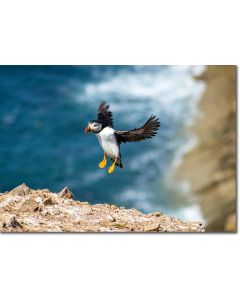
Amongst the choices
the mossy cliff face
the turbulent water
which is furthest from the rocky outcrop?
the mossy cliff face

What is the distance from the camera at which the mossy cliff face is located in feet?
35.6

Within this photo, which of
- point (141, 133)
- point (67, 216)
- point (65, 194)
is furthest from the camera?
point (65, 194)

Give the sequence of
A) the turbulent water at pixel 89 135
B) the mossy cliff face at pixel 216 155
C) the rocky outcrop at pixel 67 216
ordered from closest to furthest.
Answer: the rocky outcrop at pixel 67 216 → the mossy cliff face at pixel 216 155 → the turbulent water at pixel 89 135

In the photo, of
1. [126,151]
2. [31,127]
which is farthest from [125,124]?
[31,127]

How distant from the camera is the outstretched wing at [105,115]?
35.7ft

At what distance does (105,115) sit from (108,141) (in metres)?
0.26

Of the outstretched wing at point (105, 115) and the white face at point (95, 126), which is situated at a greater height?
the outstretched wing at point (105, 115)

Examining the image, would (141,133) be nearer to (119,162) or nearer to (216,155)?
(119,162)

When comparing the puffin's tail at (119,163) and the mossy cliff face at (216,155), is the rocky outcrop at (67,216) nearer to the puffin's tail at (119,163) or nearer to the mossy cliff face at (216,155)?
the mossy cliff face at (216,155)

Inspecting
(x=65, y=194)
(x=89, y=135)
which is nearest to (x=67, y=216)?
(x=65, y=194)

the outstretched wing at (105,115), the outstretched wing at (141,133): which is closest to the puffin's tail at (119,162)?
the outstretched wing at (141,133)

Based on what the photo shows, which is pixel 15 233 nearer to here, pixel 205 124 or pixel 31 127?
pixel 31 127

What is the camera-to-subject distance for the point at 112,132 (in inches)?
428
